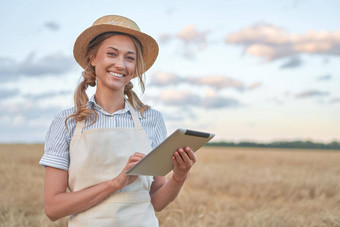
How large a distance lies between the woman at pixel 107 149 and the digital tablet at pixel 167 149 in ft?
0.14

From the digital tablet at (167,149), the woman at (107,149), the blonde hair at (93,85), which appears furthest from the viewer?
the blonde hair at (93,85)

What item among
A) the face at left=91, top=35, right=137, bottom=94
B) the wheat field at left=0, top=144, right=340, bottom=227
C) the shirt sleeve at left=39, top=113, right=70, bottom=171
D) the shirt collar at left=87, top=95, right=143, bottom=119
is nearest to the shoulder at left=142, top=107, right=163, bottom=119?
the shirt collar at left=87, top=95, right=143, bottom=119

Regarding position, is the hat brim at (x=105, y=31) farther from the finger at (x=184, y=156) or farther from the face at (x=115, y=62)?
the finger at (x=184, y=156)

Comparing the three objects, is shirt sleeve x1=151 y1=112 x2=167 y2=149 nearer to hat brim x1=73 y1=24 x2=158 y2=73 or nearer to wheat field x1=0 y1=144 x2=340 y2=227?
hat brim x1=73 y1=24 x2=158 y2=73

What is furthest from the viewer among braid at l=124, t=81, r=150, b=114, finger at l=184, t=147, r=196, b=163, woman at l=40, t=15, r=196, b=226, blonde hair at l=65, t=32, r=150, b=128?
braid at l=124, t=81, r=150, b=114

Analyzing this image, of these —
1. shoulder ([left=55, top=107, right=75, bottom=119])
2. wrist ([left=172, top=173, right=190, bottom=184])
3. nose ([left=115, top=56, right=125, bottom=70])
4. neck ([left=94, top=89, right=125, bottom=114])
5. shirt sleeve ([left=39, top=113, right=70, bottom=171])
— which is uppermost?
nose ([left=115, top=56, right=125, bottom=70])

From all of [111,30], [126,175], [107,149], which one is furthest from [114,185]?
[111,30]

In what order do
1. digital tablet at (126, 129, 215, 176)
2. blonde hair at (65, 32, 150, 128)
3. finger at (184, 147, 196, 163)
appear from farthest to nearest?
1. blonde hair at (65, 32, 150, 128)
2. finger at (184, 147, 196, 163)
3. digital tablet at (126, 129, 215, 176)

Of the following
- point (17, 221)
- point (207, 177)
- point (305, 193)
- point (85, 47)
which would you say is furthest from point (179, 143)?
point (207, 177)

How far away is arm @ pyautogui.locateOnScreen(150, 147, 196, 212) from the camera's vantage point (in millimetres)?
1825

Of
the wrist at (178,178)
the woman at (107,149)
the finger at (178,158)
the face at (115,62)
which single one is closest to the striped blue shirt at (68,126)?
the woman at (107,149)

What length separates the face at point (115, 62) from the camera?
6.70ft

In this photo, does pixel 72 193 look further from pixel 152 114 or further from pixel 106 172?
pixel 152 114

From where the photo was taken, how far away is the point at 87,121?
207 cm
